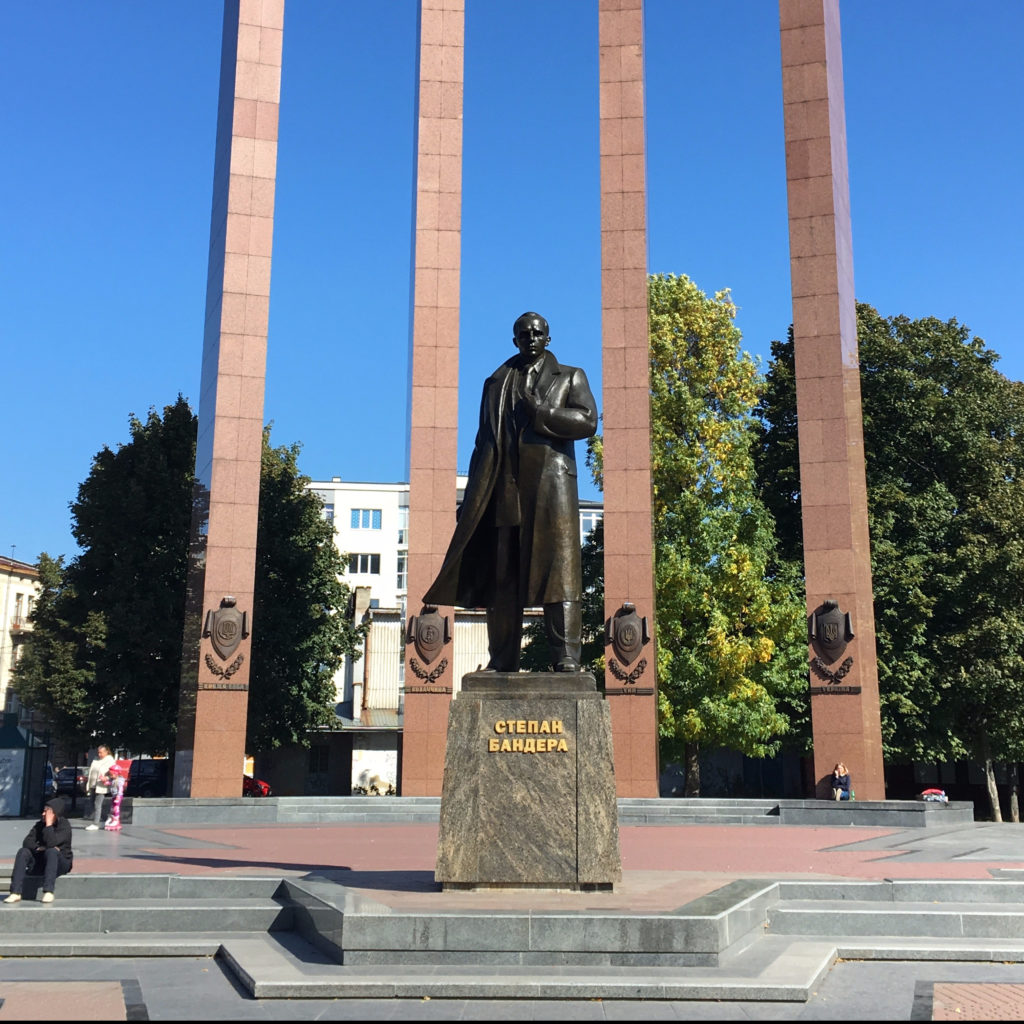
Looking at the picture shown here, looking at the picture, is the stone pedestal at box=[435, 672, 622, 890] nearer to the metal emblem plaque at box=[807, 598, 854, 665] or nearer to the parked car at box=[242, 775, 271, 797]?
the metal emblem plaque at box=[807, 598, 854, 665]

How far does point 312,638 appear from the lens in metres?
34.6

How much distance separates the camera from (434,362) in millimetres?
25469

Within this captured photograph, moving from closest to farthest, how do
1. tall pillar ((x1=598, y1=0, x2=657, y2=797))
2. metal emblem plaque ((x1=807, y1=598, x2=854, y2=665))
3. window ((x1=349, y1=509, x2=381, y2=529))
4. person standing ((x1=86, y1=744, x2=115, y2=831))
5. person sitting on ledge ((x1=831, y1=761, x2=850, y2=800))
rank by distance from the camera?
person standing ((x1=86, y1=744, x2=115, y2=831)) < person sitting on ledge ((x1=831, y1=761, x2=850, y2=800)) < metal emblem plaque ((x1=807, y1=598, x2=854, y2=665)) < tall pillar ((x1=598, y1=0, x2=657, y2=797)) < window ((x1=349, y1=509, x2=381, y2=529))

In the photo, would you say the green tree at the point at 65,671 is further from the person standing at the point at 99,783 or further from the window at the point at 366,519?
the window at the point at 366,519

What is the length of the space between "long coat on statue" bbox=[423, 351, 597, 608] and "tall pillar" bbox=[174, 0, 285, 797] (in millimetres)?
14782

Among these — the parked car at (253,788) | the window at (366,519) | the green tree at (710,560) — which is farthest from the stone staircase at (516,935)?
the window at (366,519)

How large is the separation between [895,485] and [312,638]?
17.8 meters

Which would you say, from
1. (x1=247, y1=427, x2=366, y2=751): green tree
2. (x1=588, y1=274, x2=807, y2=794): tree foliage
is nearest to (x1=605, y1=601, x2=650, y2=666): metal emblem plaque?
(x1=588, y1=274, x2=807, y2=794): tree foliage

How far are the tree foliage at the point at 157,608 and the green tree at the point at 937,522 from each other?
14.5 m

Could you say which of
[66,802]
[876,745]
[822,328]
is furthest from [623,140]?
[66,802]

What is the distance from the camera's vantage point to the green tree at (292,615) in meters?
33.2

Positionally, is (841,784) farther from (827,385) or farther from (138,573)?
(138,573)

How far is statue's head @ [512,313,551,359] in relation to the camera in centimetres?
1002

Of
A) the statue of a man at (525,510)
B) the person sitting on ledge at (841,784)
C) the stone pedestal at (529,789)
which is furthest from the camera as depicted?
the person sitting on ledge at (841,784)
